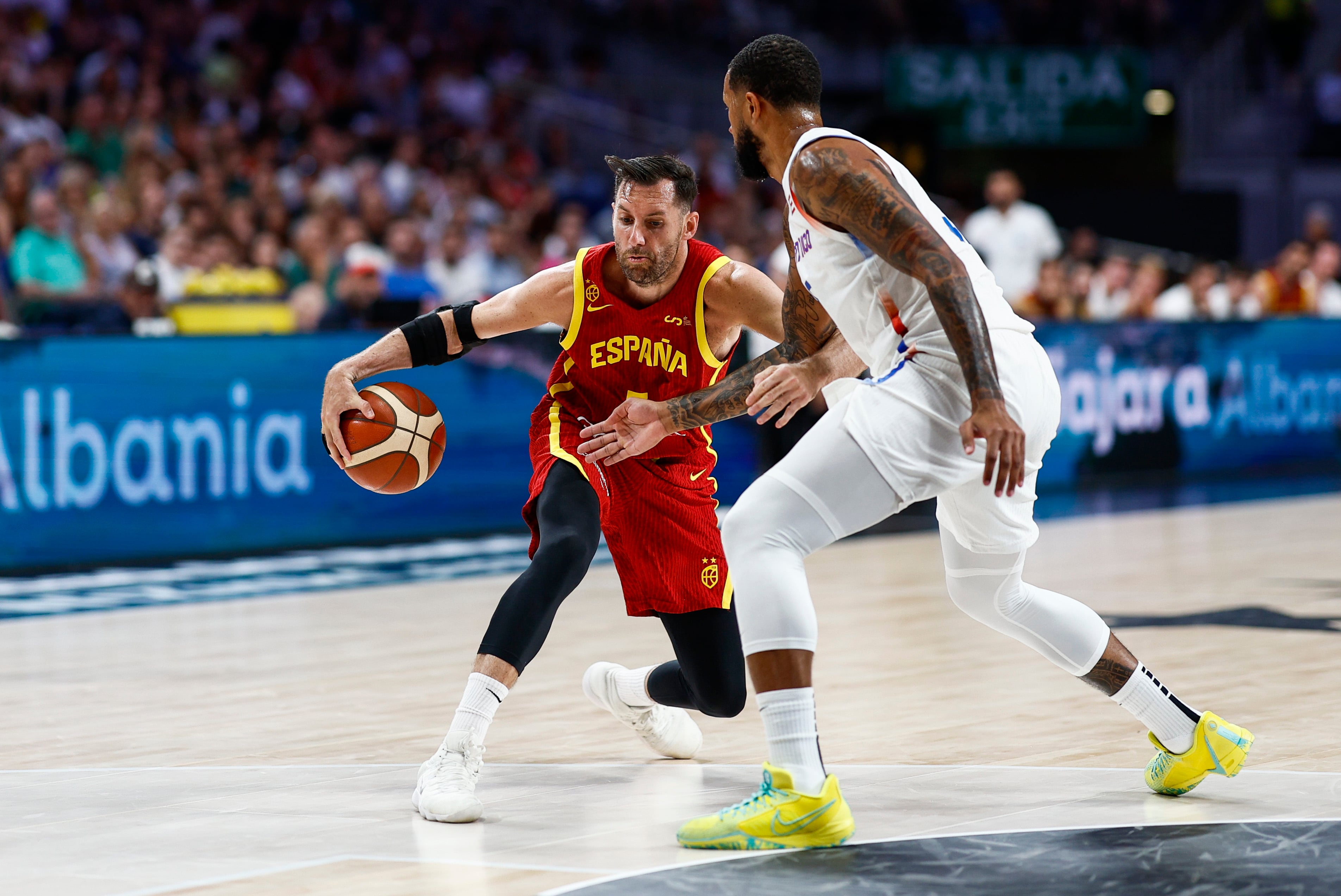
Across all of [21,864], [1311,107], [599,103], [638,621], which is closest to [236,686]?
[638,621]

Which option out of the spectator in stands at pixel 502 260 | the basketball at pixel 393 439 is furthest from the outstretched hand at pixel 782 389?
the spectator in stands at pixel 502 260

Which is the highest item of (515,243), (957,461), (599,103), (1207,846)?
(599,103)

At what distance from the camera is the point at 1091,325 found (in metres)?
14.4

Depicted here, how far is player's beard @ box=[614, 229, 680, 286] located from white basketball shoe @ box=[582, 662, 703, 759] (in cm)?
116

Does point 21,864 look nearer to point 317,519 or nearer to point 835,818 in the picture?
point 835,818

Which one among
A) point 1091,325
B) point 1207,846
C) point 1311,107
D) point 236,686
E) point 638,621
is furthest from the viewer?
point 1311,107

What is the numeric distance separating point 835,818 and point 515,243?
11235 millimetres

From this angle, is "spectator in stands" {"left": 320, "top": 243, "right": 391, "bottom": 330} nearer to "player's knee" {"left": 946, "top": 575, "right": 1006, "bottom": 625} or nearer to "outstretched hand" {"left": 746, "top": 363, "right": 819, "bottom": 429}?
"outstretched hand" {"left": 746, "top": 363, "right": 819, "bottom": 429}

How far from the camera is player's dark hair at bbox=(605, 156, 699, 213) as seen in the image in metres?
5.16

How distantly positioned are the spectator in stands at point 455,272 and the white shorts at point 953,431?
9.55 m

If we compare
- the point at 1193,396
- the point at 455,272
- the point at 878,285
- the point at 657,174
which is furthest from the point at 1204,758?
the point at 1193,396

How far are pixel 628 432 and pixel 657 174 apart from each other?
78 cm

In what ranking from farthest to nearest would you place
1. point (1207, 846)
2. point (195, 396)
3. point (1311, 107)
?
point (1311, 107) < point (195, 396) < point (1207, 846)

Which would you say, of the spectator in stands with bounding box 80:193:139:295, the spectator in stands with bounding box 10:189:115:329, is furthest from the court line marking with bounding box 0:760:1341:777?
the spectator in stands with bounding box 80:193:139:295
